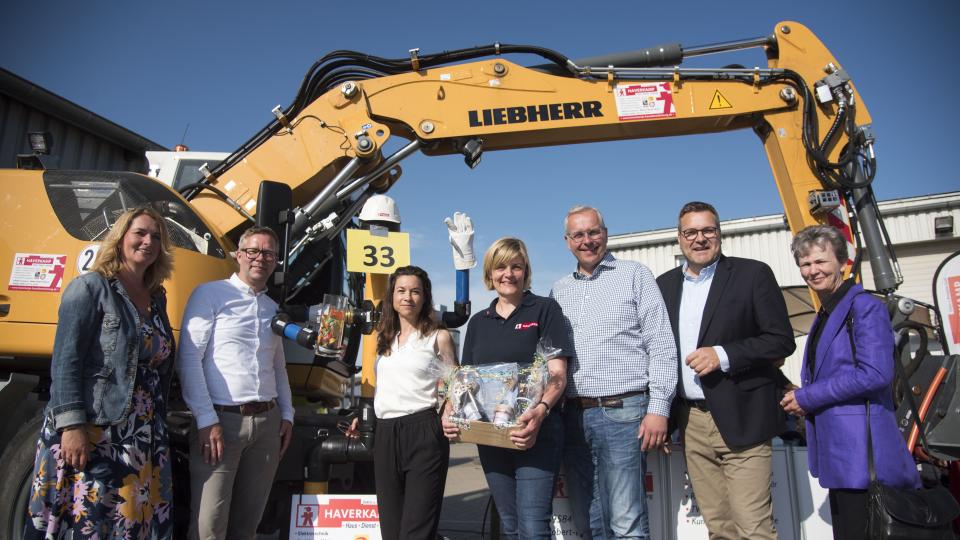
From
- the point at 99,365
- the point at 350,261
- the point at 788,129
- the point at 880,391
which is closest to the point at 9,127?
the point at 350,261

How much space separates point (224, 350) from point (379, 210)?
53.6 inches

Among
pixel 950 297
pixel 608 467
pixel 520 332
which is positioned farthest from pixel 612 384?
pixel 950 297

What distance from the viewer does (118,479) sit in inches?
91.8

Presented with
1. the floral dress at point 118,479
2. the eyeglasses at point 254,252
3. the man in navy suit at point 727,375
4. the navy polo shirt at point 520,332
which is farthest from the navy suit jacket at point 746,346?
the floral dress at point 118,479

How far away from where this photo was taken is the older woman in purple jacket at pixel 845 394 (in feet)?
8.21

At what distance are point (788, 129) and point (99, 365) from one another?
15.9 feet

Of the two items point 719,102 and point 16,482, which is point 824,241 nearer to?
point 719,102

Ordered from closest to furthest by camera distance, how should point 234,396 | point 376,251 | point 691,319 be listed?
point 234,396 < point 691,319 < point 376,251

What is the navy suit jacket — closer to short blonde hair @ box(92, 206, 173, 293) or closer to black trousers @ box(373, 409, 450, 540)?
black trousers @ box(373, 409, 450, 540)

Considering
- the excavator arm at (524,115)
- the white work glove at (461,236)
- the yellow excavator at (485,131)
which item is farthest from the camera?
the excavator arm at (524,115)

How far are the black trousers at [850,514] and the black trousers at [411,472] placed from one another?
1767 millimetres

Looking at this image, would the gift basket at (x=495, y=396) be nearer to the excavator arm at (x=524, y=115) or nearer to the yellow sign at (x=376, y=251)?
the yellow sign at (x=376, y=251)

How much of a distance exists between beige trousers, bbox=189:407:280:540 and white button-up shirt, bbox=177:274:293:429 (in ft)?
0.40

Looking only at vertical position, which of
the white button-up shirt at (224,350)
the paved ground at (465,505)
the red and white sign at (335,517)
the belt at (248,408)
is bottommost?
the paved ground at (465,505)
